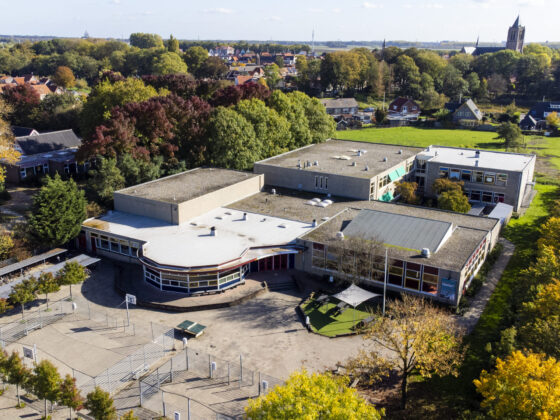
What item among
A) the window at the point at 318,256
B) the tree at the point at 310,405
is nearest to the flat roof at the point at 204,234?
the window at the point at 318,256

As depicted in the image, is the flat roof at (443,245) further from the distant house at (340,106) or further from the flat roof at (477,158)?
the distant house at (340,106)

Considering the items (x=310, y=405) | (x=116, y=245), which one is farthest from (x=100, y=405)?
(x=116, y=245)

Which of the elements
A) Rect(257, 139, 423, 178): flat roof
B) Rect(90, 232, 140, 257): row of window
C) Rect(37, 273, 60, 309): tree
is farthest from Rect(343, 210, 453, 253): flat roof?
Rect(37, 273, 60, 309): tree

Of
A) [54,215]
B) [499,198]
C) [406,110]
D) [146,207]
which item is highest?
[406,110]

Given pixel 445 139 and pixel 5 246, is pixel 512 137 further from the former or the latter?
pixel 5 246

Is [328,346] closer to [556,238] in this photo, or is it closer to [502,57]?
[556,238]
